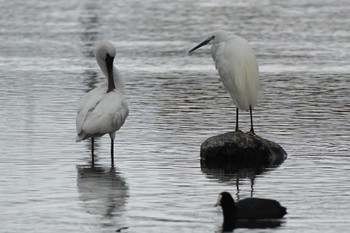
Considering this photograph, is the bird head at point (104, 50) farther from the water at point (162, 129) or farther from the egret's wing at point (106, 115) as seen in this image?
the water at point (162, 129)

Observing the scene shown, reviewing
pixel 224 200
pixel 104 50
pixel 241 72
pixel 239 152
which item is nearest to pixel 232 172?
pixel 239 152

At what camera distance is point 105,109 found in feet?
55.1

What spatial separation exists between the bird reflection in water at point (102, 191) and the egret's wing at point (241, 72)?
8.71 ft

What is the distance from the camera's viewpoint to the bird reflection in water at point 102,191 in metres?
13.4

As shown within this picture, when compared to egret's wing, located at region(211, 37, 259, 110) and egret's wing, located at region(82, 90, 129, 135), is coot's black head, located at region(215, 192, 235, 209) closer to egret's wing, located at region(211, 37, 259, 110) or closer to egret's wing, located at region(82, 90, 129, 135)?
egret's wing, located at region(82, 90, 129, 135)

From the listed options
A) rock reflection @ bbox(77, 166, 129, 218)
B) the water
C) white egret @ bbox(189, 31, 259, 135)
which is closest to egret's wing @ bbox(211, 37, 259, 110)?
white egret @ bbox(189, 31, 259, 135)

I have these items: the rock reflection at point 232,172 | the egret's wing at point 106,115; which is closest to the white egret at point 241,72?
the rock reflection at point 232,172

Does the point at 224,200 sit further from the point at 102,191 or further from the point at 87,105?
the point at 87,105

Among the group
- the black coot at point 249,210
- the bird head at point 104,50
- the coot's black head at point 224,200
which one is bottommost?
the black coot at point 249,210

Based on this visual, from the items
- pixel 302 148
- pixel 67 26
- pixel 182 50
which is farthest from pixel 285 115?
pixel 67 26

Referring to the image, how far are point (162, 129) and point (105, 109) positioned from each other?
10.5 feet

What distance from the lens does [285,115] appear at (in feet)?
70.9

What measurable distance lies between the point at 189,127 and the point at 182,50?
1509 cm

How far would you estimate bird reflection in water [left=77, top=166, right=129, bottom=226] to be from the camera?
44.1 feet
